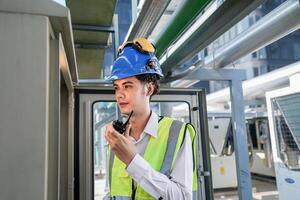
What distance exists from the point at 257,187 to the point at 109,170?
213 inches

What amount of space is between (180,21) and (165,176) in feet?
3.26

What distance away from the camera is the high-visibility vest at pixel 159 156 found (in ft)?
3.15

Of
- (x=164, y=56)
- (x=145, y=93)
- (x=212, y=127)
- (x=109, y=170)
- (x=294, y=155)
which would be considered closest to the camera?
(x=145, y=93)

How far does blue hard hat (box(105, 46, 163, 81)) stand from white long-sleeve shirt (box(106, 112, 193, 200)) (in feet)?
0.73

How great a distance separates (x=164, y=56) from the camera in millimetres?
2129

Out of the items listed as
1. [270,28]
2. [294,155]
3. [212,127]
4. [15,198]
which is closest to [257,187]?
[212,127]

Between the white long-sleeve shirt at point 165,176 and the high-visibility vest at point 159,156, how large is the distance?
2cm

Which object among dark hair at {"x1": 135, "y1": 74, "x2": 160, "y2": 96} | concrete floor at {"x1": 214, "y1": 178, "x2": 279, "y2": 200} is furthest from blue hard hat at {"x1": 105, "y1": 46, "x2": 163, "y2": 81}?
concrete floor at {"x1": 214, "y1": 178, "x2": 279, "y2": 200}

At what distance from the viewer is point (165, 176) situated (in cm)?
90

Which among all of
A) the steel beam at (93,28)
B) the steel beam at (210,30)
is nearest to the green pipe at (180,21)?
the steel beam at (210,30)

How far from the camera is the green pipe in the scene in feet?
4.44

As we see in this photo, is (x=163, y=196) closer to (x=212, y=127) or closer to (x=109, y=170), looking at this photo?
(x=109, y=170)

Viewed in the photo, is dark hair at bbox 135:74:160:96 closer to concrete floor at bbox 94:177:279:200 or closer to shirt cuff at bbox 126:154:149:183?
shirt cuff at bbox 126:154:149:183

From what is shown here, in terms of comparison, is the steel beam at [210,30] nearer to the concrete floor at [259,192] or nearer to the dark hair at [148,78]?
the dark hair at [148,78]
